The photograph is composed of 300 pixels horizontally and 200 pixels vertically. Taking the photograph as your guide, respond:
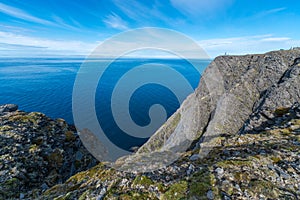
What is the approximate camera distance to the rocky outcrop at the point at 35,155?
14.8 metres

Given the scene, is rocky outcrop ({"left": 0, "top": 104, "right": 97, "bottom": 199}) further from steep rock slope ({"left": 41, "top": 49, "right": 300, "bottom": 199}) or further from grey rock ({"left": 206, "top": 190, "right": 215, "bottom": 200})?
grey rock ({"left": 206, "top": 190, "right": 215, "bottom": 200})

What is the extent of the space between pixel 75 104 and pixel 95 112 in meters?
25.7

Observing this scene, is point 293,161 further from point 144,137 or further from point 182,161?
point 144,137

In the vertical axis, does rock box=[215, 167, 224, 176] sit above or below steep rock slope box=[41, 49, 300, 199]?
above

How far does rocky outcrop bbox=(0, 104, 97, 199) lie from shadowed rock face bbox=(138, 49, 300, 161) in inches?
955

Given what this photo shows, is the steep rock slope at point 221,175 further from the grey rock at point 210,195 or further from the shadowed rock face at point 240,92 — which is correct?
the shadowed rock face at point 240,92

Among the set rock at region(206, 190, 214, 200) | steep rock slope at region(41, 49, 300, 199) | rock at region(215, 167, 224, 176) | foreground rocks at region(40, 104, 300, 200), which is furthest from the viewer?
A: rock at region(215, 167, 224, 176)

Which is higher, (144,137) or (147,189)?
(147,189)

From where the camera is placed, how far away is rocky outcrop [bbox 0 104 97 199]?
14.8m

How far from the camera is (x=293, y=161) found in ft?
29.6

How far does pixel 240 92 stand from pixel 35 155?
182 feet

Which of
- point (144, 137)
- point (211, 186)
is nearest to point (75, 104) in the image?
point (144, 137)

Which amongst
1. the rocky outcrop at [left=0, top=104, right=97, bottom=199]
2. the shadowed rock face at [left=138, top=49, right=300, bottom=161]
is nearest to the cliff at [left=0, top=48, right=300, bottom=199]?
the rocky outcrop at [left=0, top=104, right=97, bottom=199]

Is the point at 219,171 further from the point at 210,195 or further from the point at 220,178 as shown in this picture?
the point at 210,195
